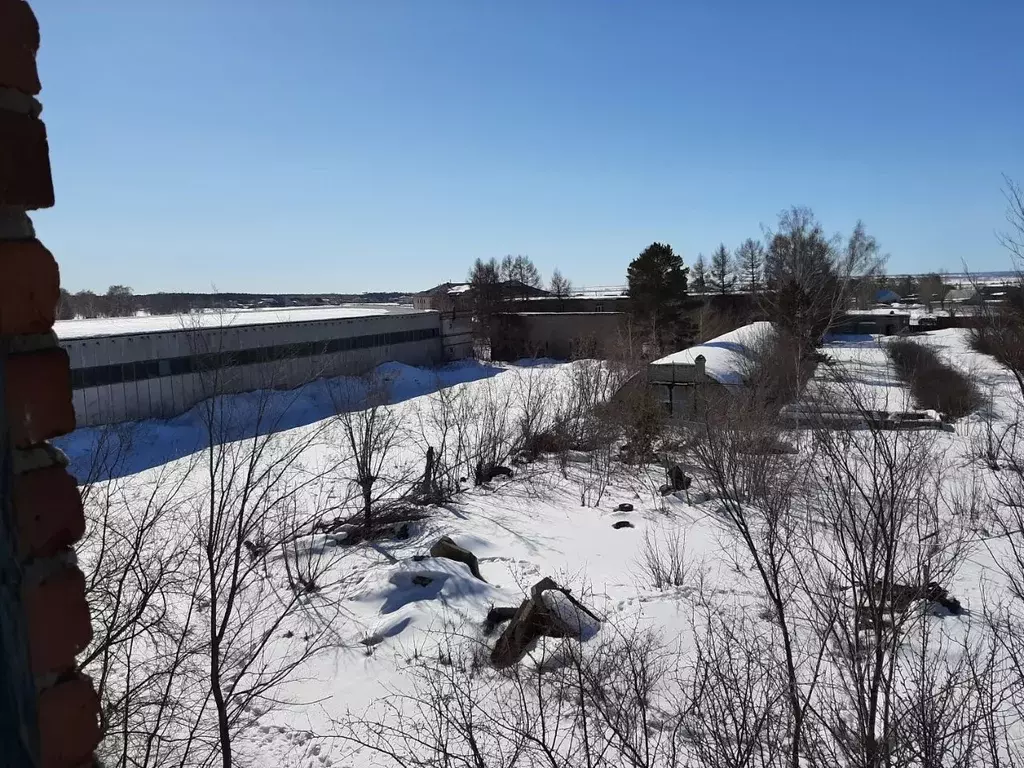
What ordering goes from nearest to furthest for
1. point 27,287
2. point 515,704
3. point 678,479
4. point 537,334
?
point 27,287 < point 515,704 < point 678,479 < point 537,334

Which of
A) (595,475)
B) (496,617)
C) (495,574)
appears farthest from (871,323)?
(496,617)

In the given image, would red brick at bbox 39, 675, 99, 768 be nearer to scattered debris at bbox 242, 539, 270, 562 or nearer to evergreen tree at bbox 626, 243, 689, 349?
scattered debris at bbox 242, 539, 270, 562

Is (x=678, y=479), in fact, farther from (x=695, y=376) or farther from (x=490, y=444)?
(x=490, y=444)

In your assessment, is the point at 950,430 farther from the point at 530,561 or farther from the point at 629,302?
the point at 629,302

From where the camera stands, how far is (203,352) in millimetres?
15570

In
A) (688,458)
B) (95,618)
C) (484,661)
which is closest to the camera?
(95,618)

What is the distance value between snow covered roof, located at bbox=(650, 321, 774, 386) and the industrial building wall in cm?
1126

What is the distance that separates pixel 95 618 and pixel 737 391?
17089mm

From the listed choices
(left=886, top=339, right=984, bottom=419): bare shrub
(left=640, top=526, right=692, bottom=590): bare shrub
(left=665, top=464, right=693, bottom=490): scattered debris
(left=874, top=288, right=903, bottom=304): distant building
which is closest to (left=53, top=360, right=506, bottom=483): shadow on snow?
(left=640, top=526, right=692, bottom=590): bare shrub

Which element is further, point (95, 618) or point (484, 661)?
point (484, 661)

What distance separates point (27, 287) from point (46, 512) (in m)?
0.43

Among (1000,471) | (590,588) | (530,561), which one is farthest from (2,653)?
(1000,471)

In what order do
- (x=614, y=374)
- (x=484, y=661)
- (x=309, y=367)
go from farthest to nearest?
(x=309, y=367)
(x=614, y=374)
(x=484, y=661)

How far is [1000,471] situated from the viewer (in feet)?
53.3
